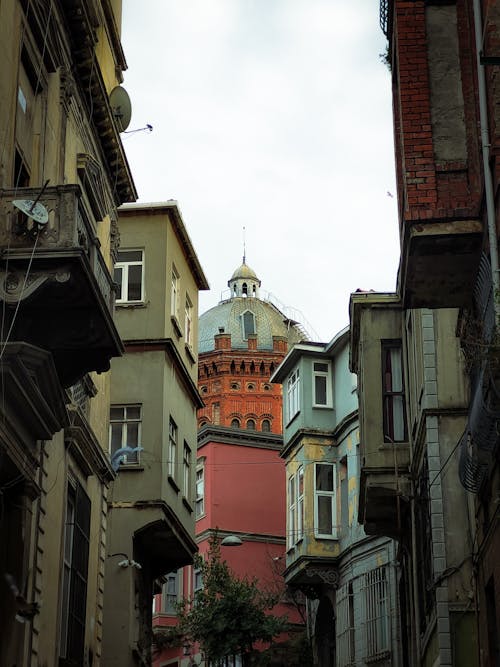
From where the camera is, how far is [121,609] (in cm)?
2609

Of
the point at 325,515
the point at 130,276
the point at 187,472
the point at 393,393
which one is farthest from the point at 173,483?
the point at 325,515

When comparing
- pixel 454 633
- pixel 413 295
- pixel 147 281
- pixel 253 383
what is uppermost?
pixel 253 383

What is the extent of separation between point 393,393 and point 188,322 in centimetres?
726

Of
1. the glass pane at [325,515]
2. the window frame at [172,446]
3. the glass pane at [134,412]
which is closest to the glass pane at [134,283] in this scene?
the glass pane at [134,412]

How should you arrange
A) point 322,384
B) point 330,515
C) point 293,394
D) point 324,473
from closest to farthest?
point 330,515
point 324,473
point 322,384
point 293,394

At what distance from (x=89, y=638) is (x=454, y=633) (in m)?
5.81

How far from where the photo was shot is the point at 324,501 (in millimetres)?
38438

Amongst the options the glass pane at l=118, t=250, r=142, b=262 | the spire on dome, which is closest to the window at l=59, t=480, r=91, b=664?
the glass pane at l=118, t=250, r=142, b=262

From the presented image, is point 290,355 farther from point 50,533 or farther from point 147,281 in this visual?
point 50,533

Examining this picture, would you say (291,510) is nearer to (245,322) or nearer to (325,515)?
(325,515)

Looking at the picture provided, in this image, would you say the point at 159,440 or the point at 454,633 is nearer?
the point at 454,633

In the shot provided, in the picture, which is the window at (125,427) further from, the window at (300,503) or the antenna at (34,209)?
the antenna at (34,209)

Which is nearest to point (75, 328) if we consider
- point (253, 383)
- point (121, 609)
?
point (121, 609)

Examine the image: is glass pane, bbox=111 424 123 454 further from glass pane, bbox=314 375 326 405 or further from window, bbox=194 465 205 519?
window, bbox=194 465 205 519
